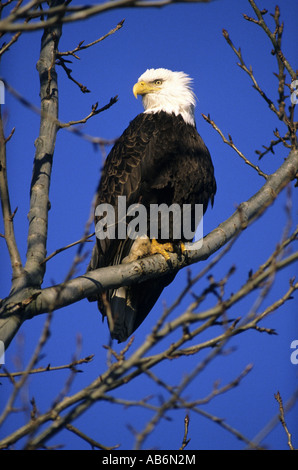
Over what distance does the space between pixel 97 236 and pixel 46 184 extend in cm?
108

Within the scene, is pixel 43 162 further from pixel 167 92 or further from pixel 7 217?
pixel 167 92

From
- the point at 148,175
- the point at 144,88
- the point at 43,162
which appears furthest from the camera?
the point at 144,88

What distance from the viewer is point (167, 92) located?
5332 mm

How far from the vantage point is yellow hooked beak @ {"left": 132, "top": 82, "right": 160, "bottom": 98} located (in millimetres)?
5422

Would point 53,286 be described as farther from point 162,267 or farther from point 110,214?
point 110,214

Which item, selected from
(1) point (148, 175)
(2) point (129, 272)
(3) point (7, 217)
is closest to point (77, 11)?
(3) point (7, 217)

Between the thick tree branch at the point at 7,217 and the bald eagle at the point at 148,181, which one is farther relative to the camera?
the bald eagle at the point at 148,181

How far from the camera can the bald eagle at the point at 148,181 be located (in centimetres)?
459

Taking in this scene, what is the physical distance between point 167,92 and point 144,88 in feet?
0.84

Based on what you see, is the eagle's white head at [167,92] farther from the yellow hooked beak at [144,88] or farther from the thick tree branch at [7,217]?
the thick tree branch at [7,217]

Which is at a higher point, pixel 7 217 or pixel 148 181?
pixel 148 181

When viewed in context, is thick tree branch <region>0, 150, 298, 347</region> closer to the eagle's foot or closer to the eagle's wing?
the eagle's foot

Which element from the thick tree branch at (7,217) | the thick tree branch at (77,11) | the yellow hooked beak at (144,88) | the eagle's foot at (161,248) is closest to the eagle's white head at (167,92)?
the yellow hooked beak at (144,88)
